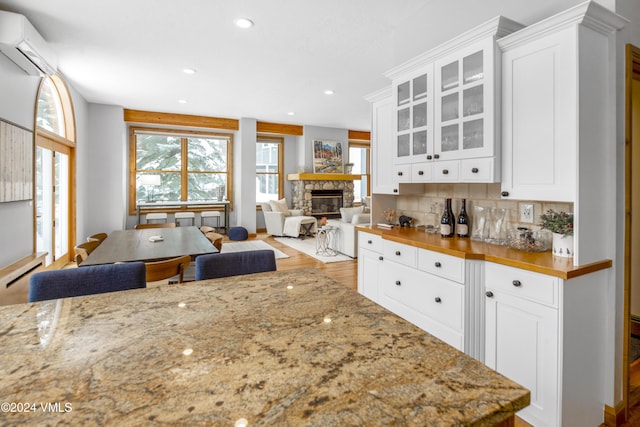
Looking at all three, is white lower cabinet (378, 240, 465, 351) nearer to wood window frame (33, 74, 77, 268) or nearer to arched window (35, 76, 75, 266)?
arched window (35, 76, 75, 266)

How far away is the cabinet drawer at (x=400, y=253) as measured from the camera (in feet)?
8.12

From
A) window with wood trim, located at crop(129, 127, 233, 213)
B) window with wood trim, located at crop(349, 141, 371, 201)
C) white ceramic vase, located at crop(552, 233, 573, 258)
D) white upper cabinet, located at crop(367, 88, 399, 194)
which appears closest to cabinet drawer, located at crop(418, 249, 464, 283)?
white ceramic vase, located at crop(552, 233, 573, 258)

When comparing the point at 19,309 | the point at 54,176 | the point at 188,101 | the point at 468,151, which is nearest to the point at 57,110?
the point at 54,176

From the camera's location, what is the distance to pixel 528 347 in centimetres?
174

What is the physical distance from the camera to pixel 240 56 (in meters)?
4.27

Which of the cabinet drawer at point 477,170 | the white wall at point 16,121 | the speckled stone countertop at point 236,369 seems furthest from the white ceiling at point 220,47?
the speckled stone countertop at point 236,369

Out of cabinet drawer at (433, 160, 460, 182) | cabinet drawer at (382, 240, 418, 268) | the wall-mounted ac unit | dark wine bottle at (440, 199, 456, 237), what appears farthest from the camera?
the wall-mounted ac unit

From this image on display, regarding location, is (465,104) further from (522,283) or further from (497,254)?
(522,283)

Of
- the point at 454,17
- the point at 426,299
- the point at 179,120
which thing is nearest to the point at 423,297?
the point at 426,299

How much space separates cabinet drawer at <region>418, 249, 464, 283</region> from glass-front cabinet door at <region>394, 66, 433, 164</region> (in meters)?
0.76

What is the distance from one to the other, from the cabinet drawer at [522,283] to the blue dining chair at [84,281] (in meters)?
1.82

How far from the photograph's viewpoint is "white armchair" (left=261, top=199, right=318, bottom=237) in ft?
26.0

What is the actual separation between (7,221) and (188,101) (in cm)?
391

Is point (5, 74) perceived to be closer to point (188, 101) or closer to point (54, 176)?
point (54, 176)
